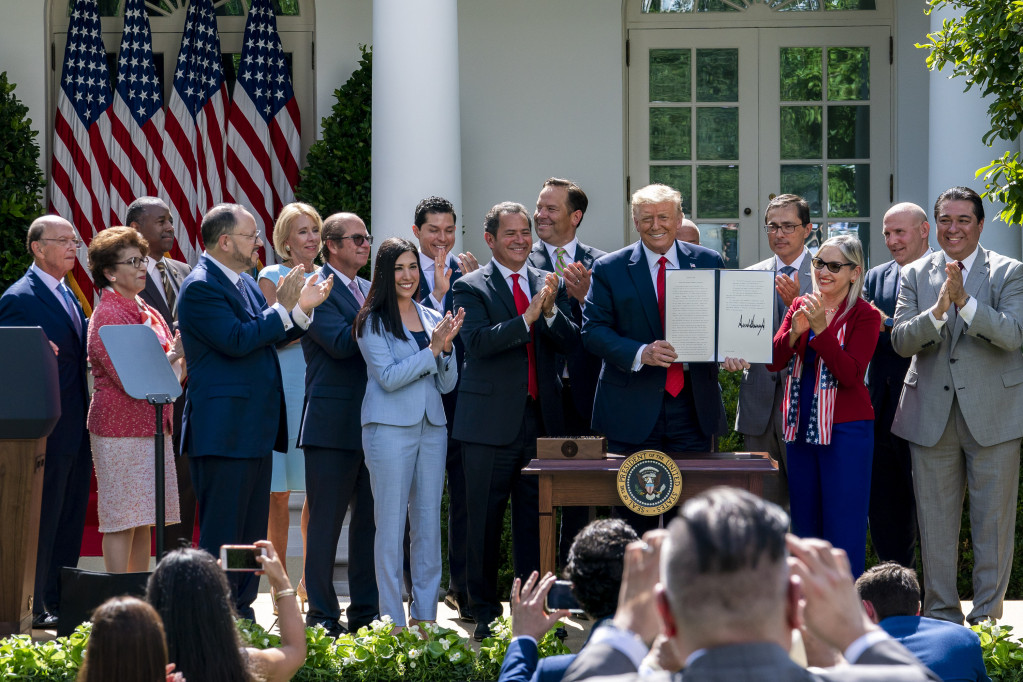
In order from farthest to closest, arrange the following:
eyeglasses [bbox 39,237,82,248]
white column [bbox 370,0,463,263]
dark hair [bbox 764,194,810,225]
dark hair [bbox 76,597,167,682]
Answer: white column [bbox 370,0,463,263], dark hair [bbox 764,194,810,225], eyeglasses [bbox 39,237,82,248], dark hair [bbox 76,597,167,682]

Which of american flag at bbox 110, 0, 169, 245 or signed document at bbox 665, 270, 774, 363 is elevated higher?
american flag at bbox 110, 0, 169, 245

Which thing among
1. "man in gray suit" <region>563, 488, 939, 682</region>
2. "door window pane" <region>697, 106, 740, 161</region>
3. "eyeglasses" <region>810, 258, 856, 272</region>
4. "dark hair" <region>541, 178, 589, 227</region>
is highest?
"door window pane" <region>697, 106, 740, 161</region>

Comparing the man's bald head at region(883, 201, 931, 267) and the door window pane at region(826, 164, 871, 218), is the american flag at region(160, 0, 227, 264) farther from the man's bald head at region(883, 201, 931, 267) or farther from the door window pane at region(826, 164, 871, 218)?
the man's bald head at region(883, 201, 931, 267)

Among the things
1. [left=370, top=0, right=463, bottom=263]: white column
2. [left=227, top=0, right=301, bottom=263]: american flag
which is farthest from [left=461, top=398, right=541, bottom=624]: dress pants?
[left=227, top=0, right=301, bottom=263]: american flag

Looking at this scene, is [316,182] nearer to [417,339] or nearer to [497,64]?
[497,64]

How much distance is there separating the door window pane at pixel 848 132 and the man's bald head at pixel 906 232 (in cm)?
532

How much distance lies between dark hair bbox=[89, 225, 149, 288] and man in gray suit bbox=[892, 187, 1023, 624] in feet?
13.0

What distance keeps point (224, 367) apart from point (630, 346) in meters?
1.97

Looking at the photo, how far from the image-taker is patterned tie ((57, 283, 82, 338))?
6.87 metres

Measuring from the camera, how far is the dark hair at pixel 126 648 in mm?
3051

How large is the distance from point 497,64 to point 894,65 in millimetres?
3763

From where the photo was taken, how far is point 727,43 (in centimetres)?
1227

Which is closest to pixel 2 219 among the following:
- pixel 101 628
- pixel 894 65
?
pixel 894 65

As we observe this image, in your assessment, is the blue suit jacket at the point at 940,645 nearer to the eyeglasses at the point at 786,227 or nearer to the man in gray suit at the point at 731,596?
the man in gray suit at the point at 731,596
